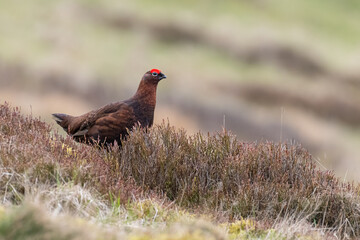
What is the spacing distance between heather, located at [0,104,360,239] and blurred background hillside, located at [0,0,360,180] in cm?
1230

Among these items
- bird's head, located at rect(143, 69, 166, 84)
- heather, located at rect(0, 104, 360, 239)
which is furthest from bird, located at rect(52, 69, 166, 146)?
heather, located at rect(0, 104, 360, 239)

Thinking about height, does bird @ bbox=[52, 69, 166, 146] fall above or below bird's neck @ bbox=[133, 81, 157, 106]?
below

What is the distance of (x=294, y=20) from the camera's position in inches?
1189

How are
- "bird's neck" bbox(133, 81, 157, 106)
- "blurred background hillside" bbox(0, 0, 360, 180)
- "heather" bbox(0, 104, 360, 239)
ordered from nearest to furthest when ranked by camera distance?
"heather" bbox(0, 104, 360, 239), "bird's neck" bbox(133, 81, 157, 106), "blurred background hillside" bbox(0, 0, 360, 180)

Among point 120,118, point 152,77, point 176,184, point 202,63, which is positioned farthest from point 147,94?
point 202,63

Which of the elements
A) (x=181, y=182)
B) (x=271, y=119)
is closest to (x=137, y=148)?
(x=181, y=182)

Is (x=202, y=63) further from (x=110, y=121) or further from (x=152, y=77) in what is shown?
(x=110, y=121)

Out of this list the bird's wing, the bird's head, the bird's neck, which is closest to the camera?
the bird's wing

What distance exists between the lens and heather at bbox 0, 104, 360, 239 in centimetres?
505

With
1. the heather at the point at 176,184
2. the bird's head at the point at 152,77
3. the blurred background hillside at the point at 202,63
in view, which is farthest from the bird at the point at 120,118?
the blurred background hillside at the point at 202,63

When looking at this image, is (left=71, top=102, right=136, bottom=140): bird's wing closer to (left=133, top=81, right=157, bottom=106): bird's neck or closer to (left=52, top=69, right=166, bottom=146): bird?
(left=52, top=69, right=166, bottom=146): bird

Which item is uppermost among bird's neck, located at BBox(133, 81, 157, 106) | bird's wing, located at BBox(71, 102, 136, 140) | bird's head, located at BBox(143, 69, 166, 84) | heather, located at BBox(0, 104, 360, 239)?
bird's head, located at BBox(143, 69, 166, 84)

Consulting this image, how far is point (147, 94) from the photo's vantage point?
770 cm

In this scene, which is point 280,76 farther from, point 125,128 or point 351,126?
point 125,128
